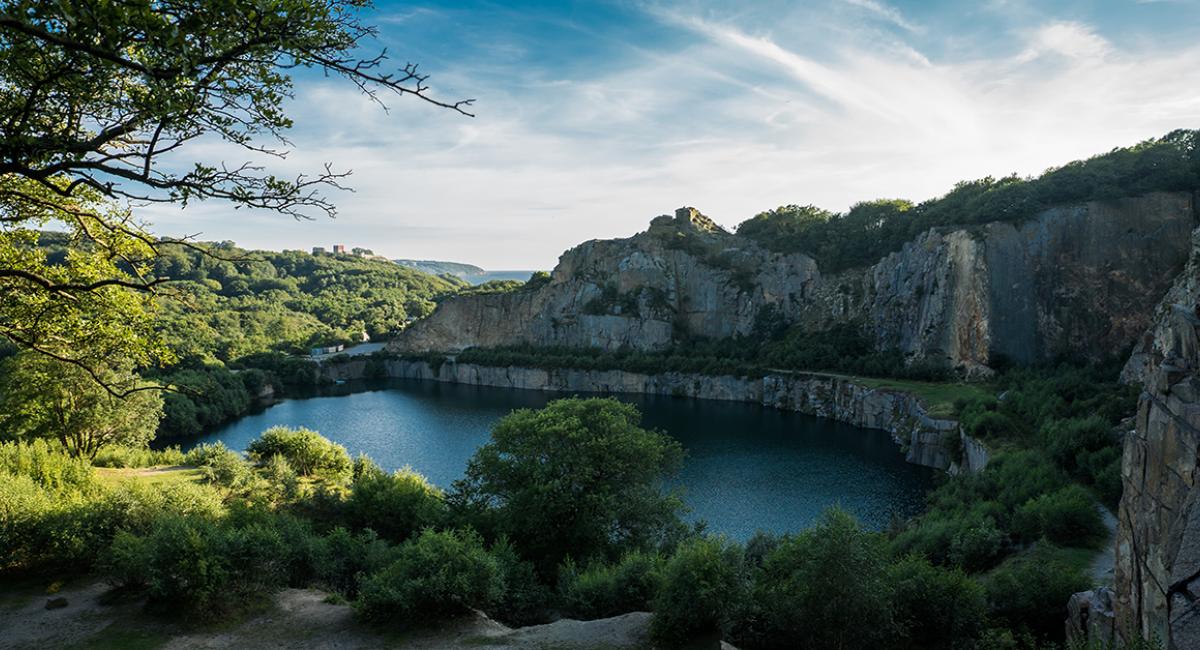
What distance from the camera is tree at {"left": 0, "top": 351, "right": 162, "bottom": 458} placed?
23.0 m

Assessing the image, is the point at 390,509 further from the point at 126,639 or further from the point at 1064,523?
the point at 1064,523

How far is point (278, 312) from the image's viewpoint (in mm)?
101875

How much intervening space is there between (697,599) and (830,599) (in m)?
2.36

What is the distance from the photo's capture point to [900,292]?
5709 cm

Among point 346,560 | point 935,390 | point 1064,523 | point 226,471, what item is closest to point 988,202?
point 935,390

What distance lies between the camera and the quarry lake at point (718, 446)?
2880cm

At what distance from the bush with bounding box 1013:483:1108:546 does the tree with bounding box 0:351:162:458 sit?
29.0 meters

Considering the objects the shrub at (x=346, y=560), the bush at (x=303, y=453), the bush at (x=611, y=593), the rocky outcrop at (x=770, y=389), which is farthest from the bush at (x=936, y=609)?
the bush at (x=303, y=453)

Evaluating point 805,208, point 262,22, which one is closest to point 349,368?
point 805,208

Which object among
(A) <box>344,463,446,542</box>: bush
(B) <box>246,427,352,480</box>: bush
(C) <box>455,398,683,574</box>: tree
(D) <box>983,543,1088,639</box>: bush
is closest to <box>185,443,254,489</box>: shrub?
(B) <box>246,427,352,480</box>: bush

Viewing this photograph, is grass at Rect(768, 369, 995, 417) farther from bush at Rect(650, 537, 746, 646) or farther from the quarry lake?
bush at Rect(650, 537, 746, 646)

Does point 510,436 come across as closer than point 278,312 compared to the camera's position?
Yes

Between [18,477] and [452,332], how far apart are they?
77.5 metres

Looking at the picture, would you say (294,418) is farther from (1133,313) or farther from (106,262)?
(1133,313)
